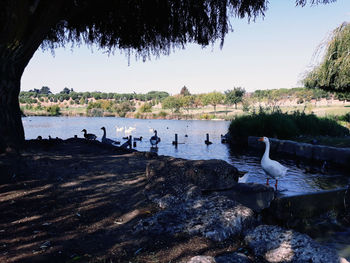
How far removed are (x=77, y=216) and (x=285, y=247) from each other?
268 cm

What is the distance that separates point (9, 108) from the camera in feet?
20.9

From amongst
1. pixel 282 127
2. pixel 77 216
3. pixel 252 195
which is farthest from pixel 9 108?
pixel 282 127

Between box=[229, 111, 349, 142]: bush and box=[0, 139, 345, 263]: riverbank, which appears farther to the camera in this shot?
box=[229, 111, 349, 142]: bush

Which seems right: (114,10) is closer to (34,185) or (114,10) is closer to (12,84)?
(12,84)

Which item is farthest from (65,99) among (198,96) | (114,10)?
(114,10)

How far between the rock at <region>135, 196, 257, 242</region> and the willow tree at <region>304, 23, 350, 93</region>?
15883mm

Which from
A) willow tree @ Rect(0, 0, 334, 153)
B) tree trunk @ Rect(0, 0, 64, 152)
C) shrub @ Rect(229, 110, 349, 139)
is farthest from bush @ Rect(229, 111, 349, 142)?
tree trunk @ Rect(0, 0, 64, 152)

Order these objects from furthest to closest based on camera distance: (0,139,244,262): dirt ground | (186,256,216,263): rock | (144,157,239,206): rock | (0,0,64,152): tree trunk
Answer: (0,0,64,152): tree trunk < (144,157,239,206): rock < (0,139,244,262): dirt ground < (186,256,216,263): rock

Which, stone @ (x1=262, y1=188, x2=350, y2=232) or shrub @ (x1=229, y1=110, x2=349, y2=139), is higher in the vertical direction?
shrub @ (x1=229, y1=110, x2=349, y2=139)

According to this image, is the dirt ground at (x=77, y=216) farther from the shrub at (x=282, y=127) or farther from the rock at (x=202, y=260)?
the shrub at (x=282, y=127)

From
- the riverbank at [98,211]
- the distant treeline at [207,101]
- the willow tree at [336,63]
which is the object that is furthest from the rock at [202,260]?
the distant treeline at [207,101]

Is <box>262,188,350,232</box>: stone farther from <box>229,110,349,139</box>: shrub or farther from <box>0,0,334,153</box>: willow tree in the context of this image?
<box>229,110,349,139</box>: shrub

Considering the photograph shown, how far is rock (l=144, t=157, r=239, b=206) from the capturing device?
5.11m

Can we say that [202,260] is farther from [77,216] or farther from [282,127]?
[282,127]
